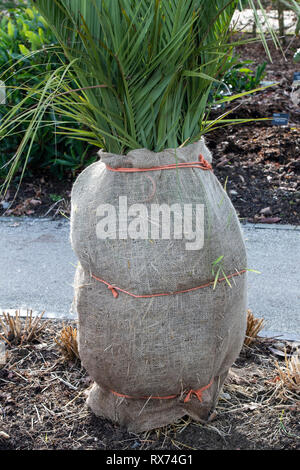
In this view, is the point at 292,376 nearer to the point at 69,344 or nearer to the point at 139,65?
the point at 69,344

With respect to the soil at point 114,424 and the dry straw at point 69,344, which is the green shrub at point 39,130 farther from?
the soil at point 114,424

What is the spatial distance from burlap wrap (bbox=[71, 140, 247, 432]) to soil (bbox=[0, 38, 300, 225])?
8.32 feet

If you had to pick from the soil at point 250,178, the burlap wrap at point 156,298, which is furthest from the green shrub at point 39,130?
the burlap wrap at point 156,298

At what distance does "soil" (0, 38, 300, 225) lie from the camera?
183 inches

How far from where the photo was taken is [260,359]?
259cm

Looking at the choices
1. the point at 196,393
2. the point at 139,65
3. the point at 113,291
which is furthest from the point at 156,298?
the point at 139,65

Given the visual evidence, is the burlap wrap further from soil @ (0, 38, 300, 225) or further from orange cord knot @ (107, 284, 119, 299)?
soil @ (0, 38, 300, 225)

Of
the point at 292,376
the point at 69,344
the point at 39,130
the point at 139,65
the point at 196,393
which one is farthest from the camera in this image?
the point at 39,130

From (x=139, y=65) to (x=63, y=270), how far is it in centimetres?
233

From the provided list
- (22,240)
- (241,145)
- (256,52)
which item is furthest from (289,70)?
(22,240)

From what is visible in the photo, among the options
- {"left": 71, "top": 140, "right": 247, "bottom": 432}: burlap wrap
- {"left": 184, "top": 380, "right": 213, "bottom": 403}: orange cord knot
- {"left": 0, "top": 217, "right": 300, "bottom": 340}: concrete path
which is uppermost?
{"left": 71, "top": 140, "right": 247, "bottom": 432}: burlap wrap

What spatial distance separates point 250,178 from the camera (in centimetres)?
501

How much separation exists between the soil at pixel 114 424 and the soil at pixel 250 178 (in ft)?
6.81

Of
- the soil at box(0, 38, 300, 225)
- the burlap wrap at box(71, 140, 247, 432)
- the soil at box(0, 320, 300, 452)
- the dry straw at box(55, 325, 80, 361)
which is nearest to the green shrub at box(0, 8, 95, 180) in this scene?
the soil at box(0, 38, 300, 225)
